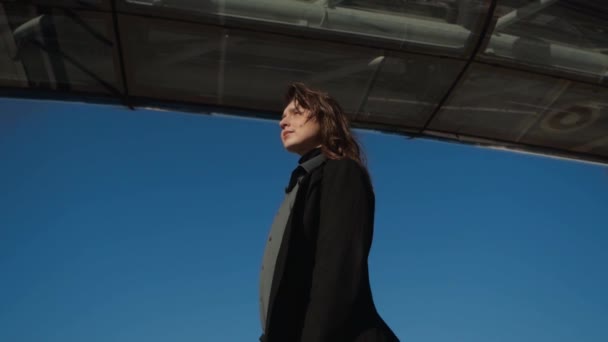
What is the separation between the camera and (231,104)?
20.8ft

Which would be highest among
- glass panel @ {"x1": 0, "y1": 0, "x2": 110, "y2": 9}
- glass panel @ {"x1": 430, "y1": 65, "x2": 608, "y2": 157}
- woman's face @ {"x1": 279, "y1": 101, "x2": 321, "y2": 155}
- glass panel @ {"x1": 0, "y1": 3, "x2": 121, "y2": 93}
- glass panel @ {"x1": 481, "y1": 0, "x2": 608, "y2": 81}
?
glass panel @ {"x1": 481, "y1": 0, "x2": 608, "y2": 81}

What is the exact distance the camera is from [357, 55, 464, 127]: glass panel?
6086mm

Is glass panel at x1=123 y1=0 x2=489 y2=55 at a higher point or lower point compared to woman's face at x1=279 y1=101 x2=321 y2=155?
higher

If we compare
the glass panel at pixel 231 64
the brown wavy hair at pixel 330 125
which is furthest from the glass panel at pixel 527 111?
the brown wavy hair at pixel 330 125

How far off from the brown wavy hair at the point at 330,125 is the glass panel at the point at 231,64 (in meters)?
3.40

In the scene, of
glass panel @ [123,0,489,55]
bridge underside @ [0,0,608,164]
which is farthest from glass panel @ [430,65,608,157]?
glass panel @ [123,0,489,55]

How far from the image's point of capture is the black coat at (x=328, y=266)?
1.72 m

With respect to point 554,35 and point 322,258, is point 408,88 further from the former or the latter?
point 322,258

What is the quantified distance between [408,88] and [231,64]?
5.59 ft

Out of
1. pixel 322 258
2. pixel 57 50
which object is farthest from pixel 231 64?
pixel 322 258

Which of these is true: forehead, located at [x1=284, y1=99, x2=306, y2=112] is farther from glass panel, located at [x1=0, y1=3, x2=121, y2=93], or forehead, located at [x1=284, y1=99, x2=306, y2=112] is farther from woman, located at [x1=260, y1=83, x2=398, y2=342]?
glass panel, located at [x1=0, y1=3, x2=121, y2=93]

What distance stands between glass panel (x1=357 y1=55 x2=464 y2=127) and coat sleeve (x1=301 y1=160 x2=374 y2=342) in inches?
167

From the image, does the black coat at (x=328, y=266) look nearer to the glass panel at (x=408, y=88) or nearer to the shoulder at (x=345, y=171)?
the shoulder at (x=345, y=171)

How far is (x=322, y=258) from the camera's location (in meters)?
1.79
